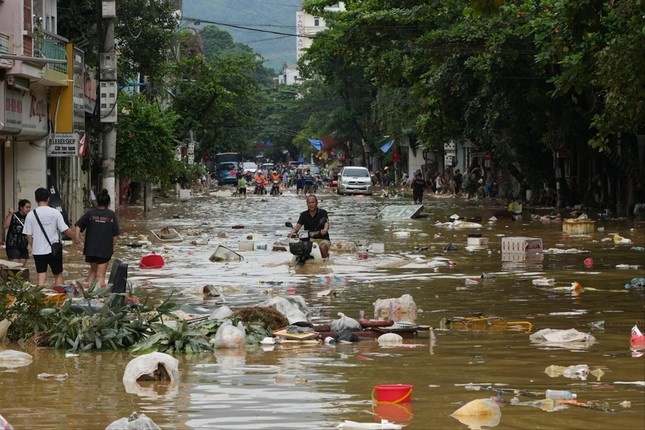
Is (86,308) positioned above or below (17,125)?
below

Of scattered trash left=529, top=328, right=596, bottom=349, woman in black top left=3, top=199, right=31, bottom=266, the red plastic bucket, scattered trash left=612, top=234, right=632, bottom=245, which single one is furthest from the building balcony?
the red plastic bucket

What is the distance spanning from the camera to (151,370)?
10805 millimetres

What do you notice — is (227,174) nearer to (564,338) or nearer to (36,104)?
(36,104)

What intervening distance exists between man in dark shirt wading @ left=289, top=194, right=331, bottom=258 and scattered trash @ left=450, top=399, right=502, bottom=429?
1412 centimetres

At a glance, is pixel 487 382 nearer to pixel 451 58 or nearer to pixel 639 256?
pixel 639 256

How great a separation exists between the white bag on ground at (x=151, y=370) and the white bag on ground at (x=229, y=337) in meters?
1.89

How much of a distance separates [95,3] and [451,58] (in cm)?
1203

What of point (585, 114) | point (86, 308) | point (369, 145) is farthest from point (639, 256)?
point (369, 145)

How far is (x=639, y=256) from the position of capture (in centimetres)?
2488

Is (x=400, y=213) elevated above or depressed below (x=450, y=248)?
above

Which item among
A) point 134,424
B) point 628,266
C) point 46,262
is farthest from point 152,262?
point 134,424

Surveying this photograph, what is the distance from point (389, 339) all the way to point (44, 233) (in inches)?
259

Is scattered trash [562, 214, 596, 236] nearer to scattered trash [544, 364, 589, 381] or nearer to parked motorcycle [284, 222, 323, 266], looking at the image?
parked motorcycle [284, 222, 323, 266]

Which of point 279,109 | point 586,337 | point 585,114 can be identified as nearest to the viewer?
point 586,337
